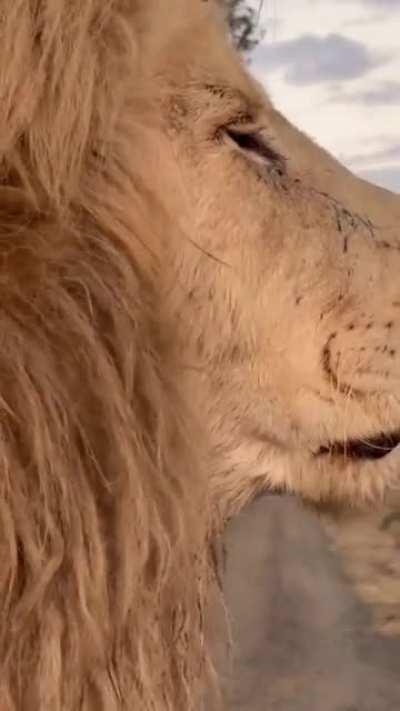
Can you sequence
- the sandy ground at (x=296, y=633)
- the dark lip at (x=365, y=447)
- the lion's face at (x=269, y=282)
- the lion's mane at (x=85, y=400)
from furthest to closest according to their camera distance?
the sandy ground at (x=296, y=633), the dark lip at (x=365, y=447), the lion's face at (x=269, y=282), the lion's mane at (x=85, y=400)

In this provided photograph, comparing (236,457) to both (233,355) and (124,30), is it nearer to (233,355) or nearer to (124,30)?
(233,355)

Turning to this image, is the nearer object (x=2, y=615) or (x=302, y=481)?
(x=2, y=615)

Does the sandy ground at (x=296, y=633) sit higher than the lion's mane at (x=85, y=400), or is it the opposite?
the lion's mane at (x=85, y=400)

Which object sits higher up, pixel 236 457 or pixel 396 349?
pixel 396 349

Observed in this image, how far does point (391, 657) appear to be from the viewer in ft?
14.2

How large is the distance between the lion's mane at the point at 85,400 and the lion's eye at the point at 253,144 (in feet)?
0.53

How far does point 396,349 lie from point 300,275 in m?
0.14

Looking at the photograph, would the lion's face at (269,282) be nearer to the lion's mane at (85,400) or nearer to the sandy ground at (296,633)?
the lion's mane at (85,400)

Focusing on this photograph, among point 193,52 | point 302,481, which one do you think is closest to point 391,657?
point 302,481

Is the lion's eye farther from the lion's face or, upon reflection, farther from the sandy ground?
the sandy ground

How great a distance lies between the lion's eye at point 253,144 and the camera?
1.62m

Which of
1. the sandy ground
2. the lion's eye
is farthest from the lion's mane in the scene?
the sandy ground

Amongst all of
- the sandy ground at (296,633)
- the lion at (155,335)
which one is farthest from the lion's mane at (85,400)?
the sandy ground at (296,633)

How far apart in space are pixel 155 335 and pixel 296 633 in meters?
3.14
